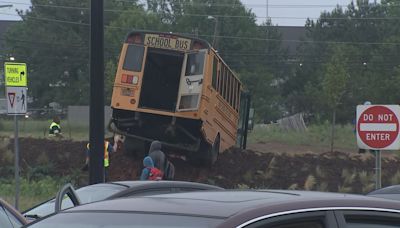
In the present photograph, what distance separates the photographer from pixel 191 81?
20.0 m

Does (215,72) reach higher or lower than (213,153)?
higher

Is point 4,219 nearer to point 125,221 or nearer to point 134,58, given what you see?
point 125,221

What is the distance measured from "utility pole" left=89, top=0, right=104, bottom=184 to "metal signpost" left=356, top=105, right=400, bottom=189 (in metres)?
4.54

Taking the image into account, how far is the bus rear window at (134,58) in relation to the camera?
65.7 feet

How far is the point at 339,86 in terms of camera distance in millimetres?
40781

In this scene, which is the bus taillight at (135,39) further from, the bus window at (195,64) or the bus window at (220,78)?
the bus window at (220,78)

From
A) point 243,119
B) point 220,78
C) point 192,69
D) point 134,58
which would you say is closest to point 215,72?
point 192,69

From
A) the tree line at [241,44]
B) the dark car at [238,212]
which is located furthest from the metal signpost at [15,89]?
the tree line at [241,44]

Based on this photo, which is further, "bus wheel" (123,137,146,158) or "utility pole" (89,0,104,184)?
"bus wheel" (123,137,146,158)

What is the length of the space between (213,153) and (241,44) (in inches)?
1841

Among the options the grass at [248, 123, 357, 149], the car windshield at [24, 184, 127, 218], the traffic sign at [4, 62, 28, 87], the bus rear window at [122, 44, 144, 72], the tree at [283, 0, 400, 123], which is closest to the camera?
the car windshield at [24, 184, 127, 218]

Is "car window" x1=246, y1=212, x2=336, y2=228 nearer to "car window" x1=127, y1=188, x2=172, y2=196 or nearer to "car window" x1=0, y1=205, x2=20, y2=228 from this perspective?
"car window" x1=0, y1=205, x2=20, y2=228

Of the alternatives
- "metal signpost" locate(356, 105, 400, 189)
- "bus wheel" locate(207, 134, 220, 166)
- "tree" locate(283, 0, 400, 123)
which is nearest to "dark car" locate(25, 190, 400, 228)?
"metal signpost" locate(356, 105, 400, 189)

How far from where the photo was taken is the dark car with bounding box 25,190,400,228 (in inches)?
134
